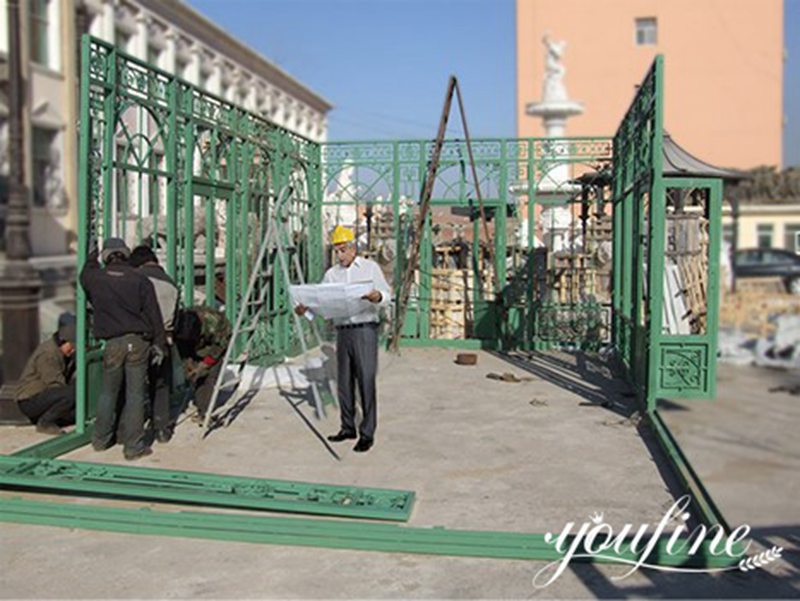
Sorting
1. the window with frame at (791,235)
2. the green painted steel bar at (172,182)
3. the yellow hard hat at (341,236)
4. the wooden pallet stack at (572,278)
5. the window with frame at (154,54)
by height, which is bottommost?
the wooden pallet stack at (572,278)

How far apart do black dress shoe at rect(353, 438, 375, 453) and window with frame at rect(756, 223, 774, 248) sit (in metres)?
5.60

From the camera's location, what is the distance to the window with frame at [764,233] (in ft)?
8.23

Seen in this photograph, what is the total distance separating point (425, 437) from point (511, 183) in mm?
7545

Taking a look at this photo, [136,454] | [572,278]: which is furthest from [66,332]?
[572,278]

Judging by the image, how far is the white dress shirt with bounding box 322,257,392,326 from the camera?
775 cm

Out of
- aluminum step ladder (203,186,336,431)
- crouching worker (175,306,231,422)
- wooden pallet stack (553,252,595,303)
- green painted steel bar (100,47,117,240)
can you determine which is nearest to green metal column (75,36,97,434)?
green painted steel bar (100,47,117,240)

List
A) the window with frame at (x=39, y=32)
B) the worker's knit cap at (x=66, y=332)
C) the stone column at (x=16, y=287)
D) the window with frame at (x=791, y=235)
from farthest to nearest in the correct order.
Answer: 1. the window with frame at (x=39, y=32)
2. the stone column at (x=16, y=287)
3. the worker's knit cap at (x=66, y=332)
4. the window with frame at (x=791, y=235)

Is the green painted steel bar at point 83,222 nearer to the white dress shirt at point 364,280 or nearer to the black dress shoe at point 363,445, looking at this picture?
the white dress shirt at point 364,280

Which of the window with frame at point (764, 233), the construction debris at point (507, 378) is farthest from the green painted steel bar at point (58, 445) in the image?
the window with frame at point (764, 233)

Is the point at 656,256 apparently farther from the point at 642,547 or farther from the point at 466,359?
the point at 466,359

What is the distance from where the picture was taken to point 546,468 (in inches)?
285

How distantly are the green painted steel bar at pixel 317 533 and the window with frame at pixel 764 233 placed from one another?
2.98 meters

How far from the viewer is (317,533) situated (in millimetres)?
5445

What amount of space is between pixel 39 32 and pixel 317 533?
2376cm
